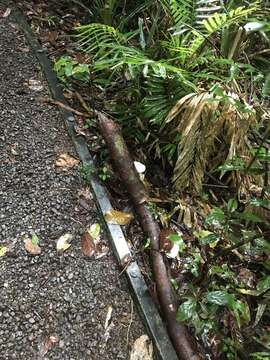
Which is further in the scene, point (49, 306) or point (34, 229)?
point (34, 229)

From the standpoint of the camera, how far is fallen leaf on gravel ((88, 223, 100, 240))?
2.60 meters

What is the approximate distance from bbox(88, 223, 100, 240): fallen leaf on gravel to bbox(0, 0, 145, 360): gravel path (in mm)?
32

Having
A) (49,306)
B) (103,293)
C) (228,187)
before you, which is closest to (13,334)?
(49,306)

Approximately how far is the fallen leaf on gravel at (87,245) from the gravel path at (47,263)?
3cm

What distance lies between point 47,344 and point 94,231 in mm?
723

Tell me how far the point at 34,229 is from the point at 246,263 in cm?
133

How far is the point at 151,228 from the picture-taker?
103 inches

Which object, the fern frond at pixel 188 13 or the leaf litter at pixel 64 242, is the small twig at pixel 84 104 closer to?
the fern frond at pixel 188 13

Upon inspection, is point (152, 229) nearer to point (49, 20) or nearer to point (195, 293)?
point (195, 293)

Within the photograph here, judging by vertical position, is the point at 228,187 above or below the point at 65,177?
below

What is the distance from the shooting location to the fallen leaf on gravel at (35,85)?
330 cm

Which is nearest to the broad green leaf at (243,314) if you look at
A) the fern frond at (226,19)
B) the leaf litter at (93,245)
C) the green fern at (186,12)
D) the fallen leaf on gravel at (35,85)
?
the leaf litter at (93,245)

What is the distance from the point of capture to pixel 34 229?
8.35 ft

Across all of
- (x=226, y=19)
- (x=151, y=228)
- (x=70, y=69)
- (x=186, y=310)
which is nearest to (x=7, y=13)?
(x=70, y=69)
